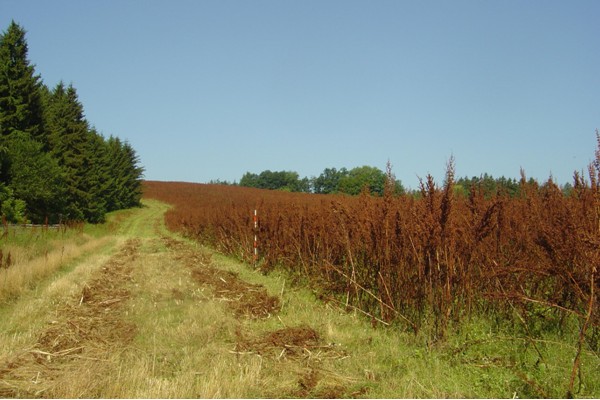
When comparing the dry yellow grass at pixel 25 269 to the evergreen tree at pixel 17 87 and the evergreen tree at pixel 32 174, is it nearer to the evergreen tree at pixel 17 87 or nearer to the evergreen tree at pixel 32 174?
the evergreen tree at pixel 32 174

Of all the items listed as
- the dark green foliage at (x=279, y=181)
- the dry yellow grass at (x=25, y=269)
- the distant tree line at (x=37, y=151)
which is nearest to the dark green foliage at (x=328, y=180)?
the dark green foliage at (x=279, y=181)

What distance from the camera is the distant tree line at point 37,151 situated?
25.2 metres

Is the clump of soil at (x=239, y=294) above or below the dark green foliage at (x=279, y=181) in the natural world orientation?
below

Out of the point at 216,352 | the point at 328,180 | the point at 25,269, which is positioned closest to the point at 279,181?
the point at 328,180

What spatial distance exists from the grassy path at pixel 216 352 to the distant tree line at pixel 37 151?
20559 millimetres

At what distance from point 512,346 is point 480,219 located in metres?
1.58

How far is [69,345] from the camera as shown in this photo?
506cm

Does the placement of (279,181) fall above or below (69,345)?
above

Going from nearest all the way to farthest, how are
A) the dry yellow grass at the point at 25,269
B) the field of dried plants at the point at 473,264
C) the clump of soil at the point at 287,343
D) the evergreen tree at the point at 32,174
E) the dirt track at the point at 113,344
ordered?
the dirt track at the point at 113,344 < the field of dried plants at the point at 473,264 < the clump of soil at the point at 287,343 < the dry yellow grass at the point at 25,269 < the evergreen tree at the point at 32,174

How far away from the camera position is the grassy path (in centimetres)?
379

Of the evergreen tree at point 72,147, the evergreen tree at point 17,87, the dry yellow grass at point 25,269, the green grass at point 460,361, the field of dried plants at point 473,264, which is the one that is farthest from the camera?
the evergreen tree at point 72,147

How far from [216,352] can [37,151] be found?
26419mm

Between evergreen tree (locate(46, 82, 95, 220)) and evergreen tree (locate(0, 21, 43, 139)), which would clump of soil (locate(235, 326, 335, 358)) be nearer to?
evergreen tree (locate(0, 21, 43, 139))

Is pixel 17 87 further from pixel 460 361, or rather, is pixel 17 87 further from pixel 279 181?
pixel 279 181
